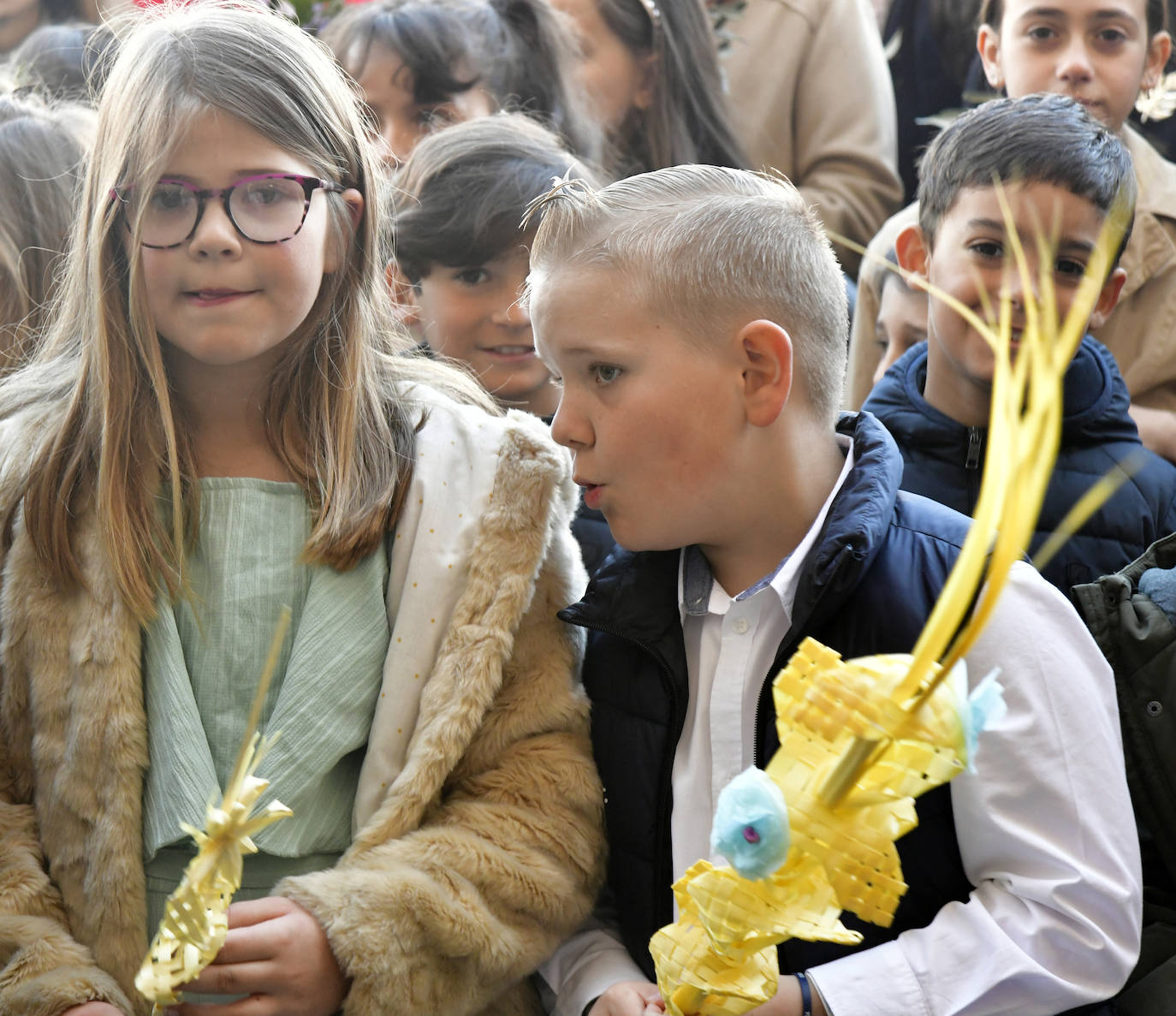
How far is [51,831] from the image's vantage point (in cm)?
170

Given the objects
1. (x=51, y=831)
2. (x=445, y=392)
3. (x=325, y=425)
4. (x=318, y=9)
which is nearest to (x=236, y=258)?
(x=325, y=425)

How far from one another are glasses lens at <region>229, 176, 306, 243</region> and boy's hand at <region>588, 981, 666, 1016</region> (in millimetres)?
1071

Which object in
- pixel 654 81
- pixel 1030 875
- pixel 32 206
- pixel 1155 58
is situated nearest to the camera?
pixel 1030 875

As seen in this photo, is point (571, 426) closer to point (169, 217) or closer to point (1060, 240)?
point (169, 217)

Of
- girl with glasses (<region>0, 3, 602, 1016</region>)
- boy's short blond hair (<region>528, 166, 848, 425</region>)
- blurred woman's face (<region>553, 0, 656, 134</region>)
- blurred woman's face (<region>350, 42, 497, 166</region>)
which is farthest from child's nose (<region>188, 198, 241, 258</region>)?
blurred woman's face (<region>553, 0, 656, 134</region>)

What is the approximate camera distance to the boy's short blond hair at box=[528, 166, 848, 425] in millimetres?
1592

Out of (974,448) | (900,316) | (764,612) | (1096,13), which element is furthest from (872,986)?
(1096,13)

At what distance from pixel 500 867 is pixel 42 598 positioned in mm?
703

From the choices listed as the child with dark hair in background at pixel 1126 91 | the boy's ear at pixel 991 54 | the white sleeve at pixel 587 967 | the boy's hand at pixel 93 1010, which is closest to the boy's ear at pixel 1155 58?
the child with dark hair in background at pixel 1126 91

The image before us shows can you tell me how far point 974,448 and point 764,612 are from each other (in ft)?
2.32

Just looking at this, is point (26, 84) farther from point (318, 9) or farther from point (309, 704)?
point (309, 704)

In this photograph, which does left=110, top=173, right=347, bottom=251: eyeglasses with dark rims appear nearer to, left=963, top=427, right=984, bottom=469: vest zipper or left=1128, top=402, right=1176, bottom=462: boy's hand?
left=963, top=427, right=984, bottom=469: vest zipper

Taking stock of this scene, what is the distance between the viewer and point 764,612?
1653mm

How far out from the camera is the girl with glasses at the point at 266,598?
1640 mm
